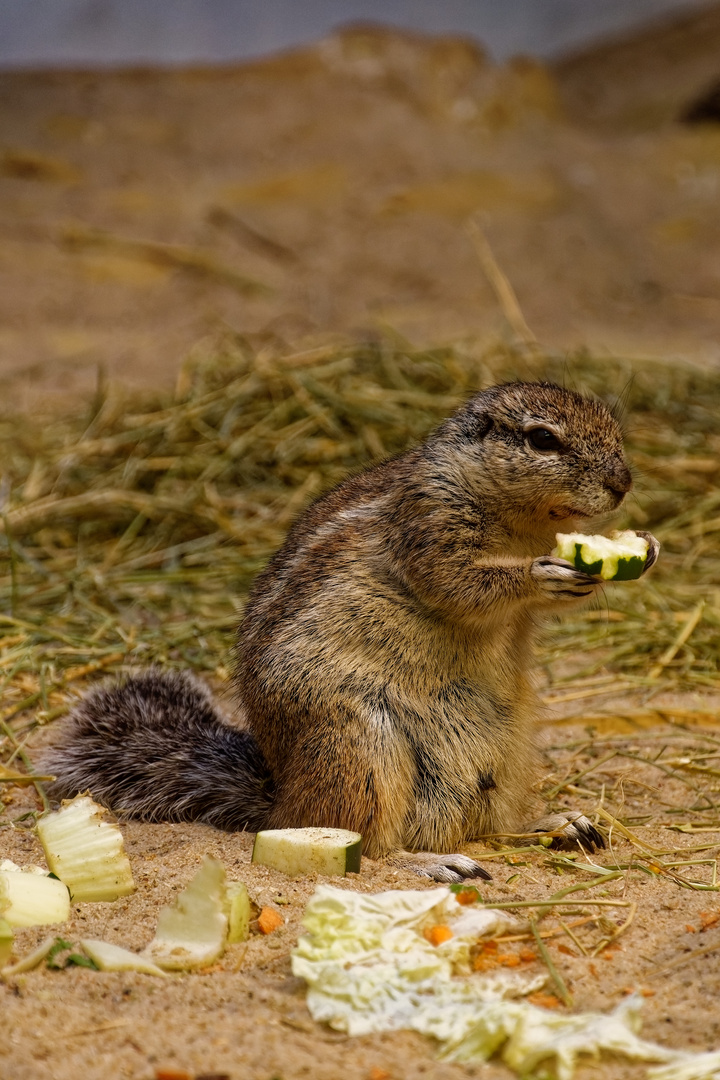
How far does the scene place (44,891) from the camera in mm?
2773

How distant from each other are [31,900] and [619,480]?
1.87 m

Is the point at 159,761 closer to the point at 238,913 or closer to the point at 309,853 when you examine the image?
the point at 309,853

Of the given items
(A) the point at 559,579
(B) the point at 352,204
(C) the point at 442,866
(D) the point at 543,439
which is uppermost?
(B) the point at 352,204

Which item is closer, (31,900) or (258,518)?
(31,900)

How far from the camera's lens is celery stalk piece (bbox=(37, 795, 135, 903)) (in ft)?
9.57

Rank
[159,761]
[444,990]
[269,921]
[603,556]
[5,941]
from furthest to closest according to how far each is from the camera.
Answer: [159,761] < [603,556] < [269,921] < [5,941] < [444,990]

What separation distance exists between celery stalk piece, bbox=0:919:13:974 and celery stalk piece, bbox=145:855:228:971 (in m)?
0.28

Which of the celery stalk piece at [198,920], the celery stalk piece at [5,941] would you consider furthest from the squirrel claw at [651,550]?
the celery stalk piece at [5,941]

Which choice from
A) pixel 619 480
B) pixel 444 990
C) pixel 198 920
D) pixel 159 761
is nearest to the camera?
pixel 444 990

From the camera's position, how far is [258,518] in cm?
620

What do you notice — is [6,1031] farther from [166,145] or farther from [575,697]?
[166,145]

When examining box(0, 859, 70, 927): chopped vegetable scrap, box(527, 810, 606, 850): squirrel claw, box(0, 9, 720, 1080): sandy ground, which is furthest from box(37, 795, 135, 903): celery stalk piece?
box(0, 9, 720, 1080): sandy ground

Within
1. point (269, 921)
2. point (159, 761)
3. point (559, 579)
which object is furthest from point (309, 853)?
point (559, 579)

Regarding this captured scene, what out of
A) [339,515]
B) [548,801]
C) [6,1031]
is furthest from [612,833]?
[6,1031]
